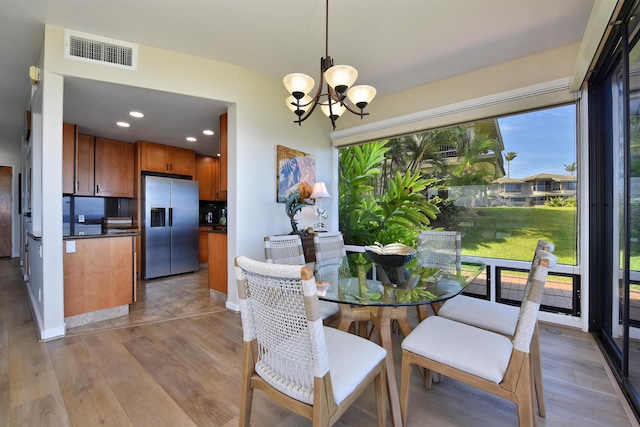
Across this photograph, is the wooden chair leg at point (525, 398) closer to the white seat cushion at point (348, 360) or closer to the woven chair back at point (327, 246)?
the white seat cushion at point (348, 360)

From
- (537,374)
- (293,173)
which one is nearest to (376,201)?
(293,173)

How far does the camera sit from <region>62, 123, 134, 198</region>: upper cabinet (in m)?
3.92

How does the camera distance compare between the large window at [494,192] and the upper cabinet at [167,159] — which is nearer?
the large window at [494,192]

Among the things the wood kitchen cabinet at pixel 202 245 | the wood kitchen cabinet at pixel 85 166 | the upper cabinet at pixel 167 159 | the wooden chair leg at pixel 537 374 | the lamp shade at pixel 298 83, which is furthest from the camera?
the wood kitchen cabinet at pixel 202 245

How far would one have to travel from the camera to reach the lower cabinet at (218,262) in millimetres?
3322

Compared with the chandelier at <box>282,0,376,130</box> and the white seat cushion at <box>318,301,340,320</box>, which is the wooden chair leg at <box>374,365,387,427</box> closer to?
the white seat cushion at <box>318,301,340,320</box>

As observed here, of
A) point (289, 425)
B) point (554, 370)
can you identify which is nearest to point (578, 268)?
point (554, 370)

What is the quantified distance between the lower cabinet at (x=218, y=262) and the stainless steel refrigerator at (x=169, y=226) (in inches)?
64.6

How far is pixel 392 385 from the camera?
1382 mm

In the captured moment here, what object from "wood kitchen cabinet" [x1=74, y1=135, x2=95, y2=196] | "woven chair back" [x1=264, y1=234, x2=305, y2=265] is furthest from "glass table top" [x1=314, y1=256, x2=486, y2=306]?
"wood kitchen cabinet" [x1=74, y1=135, x2=95, y2=196]

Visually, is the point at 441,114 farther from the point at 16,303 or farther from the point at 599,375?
the point at 16,303

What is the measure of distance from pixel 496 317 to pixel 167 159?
539cm

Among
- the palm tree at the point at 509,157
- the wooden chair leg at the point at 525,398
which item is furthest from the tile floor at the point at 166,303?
the palm tree at the point at 509,157

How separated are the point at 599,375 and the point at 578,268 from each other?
110cm
